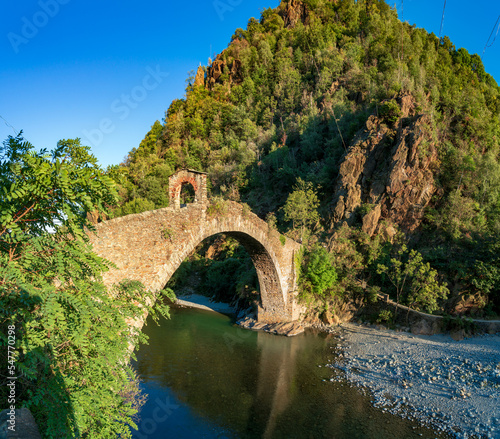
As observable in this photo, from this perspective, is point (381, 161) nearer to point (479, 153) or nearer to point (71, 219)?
point (479, 153)

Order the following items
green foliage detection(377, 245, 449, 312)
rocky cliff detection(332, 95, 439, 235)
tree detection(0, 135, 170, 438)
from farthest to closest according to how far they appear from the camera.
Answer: rocky cliff detection(332, 95, 439, 235) → green foliage detection(377, 245, 449, 312) → tree detection(0, 135, 170, 438)

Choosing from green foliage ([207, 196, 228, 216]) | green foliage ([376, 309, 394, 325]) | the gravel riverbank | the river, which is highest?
green foliage ([207, 196, 228, 216])

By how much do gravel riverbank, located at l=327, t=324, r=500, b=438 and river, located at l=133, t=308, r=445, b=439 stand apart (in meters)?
0.74

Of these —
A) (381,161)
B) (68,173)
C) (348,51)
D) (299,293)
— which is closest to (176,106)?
(348,51)

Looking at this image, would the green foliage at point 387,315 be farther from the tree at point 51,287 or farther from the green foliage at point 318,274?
the tree at point 51,287

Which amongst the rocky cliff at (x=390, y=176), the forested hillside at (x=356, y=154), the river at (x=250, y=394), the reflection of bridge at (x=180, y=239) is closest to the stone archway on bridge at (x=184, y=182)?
the reflection of bridge at (x=180, y=239)

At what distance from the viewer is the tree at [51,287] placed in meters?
3.46

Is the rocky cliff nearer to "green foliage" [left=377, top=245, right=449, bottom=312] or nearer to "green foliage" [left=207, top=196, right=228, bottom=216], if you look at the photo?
"green foliage" [left=377, top=245, right=449, bottom=312]

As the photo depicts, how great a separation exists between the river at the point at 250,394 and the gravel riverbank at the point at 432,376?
2.42 ft

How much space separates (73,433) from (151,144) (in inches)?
2224

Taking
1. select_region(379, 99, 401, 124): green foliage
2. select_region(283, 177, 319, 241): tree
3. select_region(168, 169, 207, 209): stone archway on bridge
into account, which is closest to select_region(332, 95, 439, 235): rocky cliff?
select_region(379, 99, 401, 124): green foliage

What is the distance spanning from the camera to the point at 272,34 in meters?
58.2

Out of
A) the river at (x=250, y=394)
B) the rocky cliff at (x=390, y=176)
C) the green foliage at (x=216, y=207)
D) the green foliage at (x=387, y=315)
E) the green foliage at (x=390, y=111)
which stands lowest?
the river at (x=250, y=394)

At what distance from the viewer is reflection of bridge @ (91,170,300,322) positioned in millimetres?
9648
